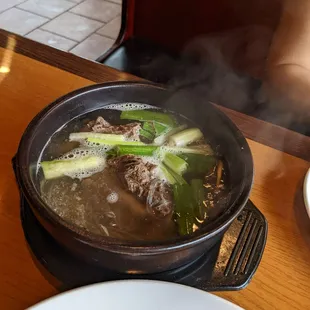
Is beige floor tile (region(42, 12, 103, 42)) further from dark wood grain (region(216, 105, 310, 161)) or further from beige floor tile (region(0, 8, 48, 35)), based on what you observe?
dark wood grain (region(216, 105, 310, 161))

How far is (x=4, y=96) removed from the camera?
125 centimetres

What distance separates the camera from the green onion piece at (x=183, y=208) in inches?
34.4

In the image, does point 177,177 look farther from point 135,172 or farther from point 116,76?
point 116,76

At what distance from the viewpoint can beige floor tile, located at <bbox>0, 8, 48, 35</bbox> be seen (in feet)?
10.5

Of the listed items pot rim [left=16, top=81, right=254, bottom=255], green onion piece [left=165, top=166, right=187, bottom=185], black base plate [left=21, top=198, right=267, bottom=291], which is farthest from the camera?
green onion piece [left=165, top=166, right=187, bottom=185]

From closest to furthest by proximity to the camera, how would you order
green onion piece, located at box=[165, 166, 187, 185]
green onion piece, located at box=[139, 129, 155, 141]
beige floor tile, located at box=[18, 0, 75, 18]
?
green onion piece, located at box=[165, 166, 187, 185], green onion piece, located at box=[139, 129, 155, 141], beige floor tile, located at box=[18, 0, 75, 18]

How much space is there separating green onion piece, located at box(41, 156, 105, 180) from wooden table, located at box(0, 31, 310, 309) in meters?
0.13

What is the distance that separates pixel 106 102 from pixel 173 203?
1.04ft

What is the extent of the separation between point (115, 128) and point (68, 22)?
249cm

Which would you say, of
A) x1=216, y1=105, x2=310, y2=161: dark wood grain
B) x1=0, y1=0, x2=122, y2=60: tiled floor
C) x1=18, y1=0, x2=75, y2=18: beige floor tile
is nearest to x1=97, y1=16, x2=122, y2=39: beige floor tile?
x1=0, y1=0, x2=122, y2=60: tiled floor

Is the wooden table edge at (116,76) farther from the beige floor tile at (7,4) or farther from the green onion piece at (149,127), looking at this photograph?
the beige floor tile at (7,4)

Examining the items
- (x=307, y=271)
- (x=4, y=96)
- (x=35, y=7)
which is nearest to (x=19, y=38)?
(x=4, y=96)

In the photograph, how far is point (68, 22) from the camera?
3316mm

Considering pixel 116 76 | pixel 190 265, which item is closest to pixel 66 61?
pixel 116 76
